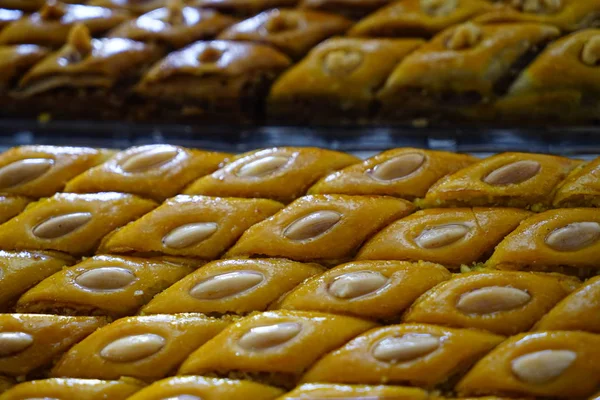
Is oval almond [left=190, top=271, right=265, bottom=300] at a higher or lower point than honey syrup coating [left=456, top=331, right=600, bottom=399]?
higher

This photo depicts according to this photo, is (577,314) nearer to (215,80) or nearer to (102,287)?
(102,287)

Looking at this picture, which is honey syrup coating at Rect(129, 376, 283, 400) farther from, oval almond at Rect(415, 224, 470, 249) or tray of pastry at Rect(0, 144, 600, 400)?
oval almond at Rect(415, 224, 470, 249)

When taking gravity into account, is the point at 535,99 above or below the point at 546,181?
above

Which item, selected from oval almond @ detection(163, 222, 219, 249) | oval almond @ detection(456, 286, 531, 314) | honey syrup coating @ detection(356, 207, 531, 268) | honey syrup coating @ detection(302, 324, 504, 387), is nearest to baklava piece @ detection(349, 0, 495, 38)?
honey syrup coating @ detection(356, 207, 531, 268)

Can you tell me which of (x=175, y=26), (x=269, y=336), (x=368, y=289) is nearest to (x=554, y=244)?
(x=368, y=289)

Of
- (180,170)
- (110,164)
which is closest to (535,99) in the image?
(180,170)

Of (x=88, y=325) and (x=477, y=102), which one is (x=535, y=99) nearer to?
(x=477, y=102)

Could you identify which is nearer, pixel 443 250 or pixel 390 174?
pixel 443 250
